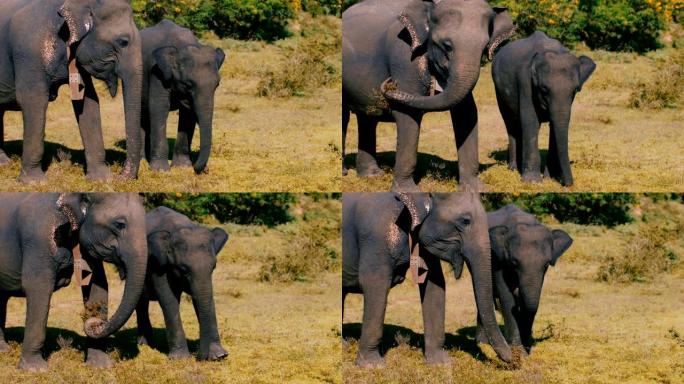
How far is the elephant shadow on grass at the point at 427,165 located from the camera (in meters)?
22.7

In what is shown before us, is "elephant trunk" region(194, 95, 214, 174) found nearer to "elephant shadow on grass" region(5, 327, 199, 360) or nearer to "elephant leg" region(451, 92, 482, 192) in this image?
"elephant shadow on grass" region(5, 327, 199, 360)

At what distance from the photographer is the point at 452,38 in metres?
21.0

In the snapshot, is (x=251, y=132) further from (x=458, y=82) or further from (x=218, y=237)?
(x=458, y=82)

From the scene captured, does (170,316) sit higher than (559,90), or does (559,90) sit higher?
(559,90)

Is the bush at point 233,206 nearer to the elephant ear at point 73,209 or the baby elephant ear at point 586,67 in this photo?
the baby elephant ear at point 586,67

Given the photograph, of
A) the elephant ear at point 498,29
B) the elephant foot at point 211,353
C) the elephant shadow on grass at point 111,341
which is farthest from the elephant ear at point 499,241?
the elephant shadow on grass at point 111,341

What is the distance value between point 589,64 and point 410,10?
115 inches

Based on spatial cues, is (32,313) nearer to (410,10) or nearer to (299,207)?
(410,10)

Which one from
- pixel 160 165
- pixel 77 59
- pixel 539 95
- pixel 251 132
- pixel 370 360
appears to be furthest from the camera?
pixel 251 132

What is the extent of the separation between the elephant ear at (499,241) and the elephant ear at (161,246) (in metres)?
3.70

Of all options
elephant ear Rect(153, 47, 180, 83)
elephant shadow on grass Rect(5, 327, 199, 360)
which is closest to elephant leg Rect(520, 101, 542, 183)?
elephant ear Rect(153, 47, 180, 83)

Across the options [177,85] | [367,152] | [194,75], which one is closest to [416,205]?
[367,152]

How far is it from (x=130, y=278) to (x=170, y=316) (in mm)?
1349

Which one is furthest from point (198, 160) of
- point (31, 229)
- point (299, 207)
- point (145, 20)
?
point (299, 207)
